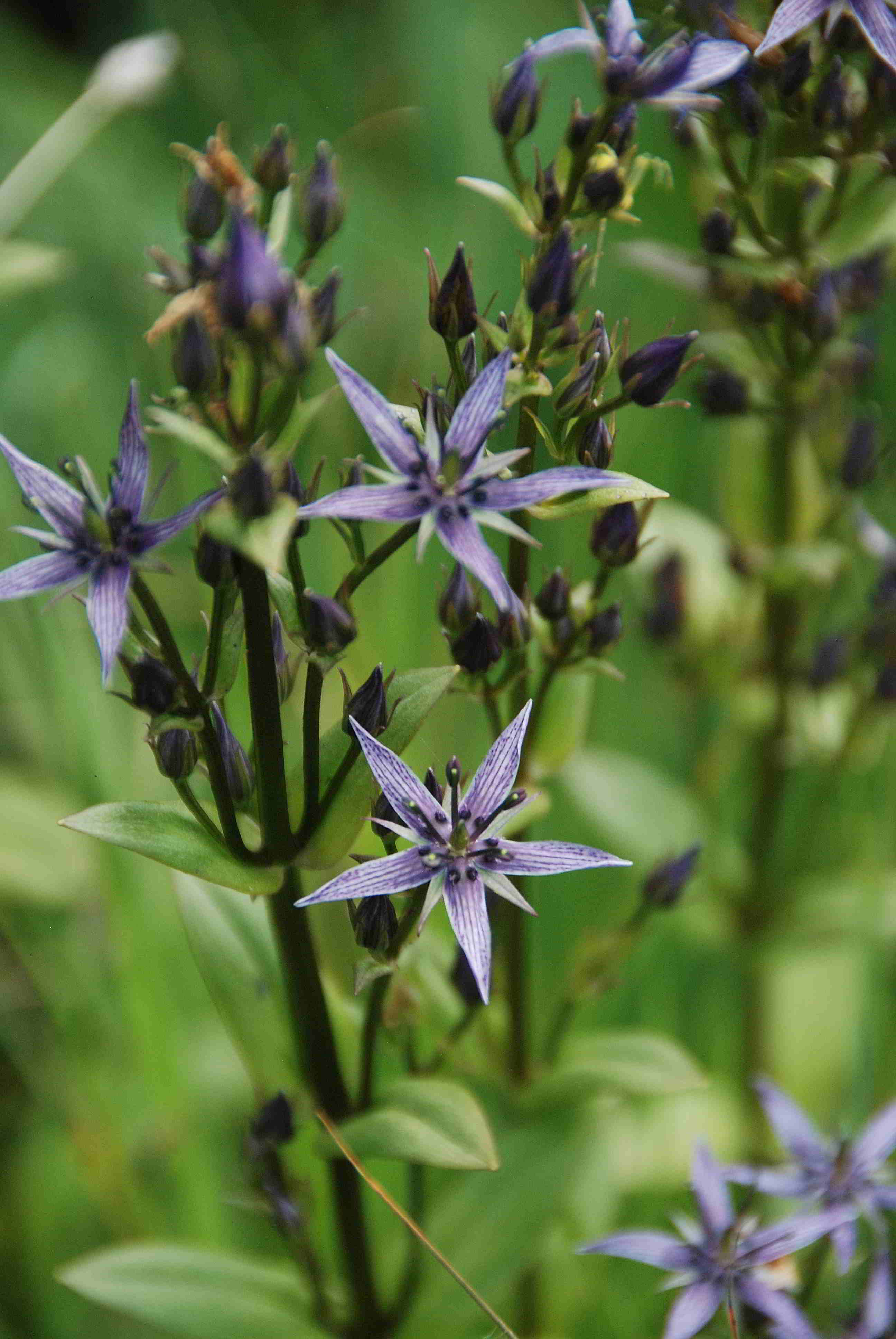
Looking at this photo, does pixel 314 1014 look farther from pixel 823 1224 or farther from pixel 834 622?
pixel 834 622

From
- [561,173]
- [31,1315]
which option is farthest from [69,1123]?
[561,173]

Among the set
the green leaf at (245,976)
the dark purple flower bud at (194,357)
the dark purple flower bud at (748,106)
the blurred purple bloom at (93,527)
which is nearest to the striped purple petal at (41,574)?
the blurred purple bloom at (93,527)

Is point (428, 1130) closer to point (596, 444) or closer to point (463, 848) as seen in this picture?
point (463, 848)

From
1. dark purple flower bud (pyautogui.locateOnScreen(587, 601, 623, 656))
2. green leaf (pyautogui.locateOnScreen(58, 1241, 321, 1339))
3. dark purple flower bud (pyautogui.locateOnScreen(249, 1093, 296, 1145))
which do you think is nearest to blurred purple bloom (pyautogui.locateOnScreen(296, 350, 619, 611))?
dark purple flower bud (pyautogui.locateOnScreen(587, 601, 623, 656))

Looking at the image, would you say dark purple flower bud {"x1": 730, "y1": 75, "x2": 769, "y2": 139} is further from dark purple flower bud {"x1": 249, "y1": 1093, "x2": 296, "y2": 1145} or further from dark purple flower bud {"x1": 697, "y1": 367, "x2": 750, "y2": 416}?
dark purple flower bud {"x1": 249, "y1": 1093, "x2": 296, "y2": 1145}

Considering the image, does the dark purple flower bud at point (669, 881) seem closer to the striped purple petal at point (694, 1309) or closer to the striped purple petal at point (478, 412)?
the striped purple petal at point (694, 1309)

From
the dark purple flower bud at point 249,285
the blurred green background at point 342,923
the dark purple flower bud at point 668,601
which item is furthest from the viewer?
the dark purple flower bud at point 668,601

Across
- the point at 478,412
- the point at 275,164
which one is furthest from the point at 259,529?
the point at 275,164
